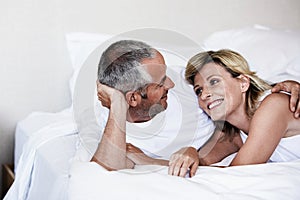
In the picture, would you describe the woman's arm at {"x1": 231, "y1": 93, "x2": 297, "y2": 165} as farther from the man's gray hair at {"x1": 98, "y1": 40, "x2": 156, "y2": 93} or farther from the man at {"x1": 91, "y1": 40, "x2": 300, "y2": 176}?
the man's gray hair at {"x1": 98, "y1": 40, "x2": 156, "y2": 93}

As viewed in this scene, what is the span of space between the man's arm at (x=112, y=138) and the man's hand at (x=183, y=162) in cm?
9

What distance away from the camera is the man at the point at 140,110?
995 mm

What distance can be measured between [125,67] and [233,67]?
0.36 metres

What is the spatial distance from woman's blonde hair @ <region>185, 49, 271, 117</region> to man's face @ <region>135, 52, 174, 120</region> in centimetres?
13

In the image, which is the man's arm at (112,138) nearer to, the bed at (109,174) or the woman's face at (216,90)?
the bed at (109,174)

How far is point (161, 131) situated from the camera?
1.06 m

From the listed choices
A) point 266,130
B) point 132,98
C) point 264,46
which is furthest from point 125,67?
point 264,46

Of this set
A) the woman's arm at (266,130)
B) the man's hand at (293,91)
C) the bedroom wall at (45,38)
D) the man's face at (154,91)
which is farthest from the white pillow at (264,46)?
the man's face at (154,91)

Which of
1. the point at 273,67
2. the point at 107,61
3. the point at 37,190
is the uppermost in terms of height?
the point at 107,61

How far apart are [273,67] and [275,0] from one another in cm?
55

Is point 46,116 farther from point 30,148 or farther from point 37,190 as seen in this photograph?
point 37,190

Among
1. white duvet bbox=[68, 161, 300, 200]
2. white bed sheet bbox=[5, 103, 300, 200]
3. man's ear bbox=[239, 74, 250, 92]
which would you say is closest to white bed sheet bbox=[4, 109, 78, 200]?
white bed sheet bbox=[5, 103, 300, 200]

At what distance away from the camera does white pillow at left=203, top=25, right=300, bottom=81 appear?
2.01 m

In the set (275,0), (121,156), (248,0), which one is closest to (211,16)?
(248,0)
